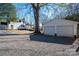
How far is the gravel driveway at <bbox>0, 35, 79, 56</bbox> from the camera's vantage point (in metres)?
21.4

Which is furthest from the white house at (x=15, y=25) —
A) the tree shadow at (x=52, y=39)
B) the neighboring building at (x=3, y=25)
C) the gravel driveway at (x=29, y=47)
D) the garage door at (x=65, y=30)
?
the garage door at (x=65, y=30)

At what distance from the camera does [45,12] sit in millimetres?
21516

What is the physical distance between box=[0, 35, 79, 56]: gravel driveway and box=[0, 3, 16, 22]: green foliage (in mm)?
449

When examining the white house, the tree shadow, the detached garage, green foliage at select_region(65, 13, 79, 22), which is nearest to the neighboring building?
the white house

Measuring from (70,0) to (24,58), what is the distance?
1.77 m

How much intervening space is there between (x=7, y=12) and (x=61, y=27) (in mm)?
1347

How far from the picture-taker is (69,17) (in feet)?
70.5

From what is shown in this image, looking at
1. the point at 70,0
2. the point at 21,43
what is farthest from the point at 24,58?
the point at 70,0

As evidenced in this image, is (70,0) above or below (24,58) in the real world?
above

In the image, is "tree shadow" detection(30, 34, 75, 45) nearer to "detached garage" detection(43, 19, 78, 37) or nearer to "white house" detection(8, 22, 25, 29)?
"detached garage" detection(43, 19, 78, 37)

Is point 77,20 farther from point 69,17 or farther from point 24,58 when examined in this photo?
point 24,58

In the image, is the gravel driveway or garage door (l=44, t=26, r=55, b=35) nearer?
the gravel driveway

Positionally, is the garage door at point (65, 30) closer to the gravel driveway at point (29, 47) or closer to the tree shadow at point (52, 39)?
the tree shadow at point (52, 39)

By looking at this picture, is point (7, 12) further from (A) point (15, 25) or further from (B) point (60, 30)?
(B) point (60, 30)
